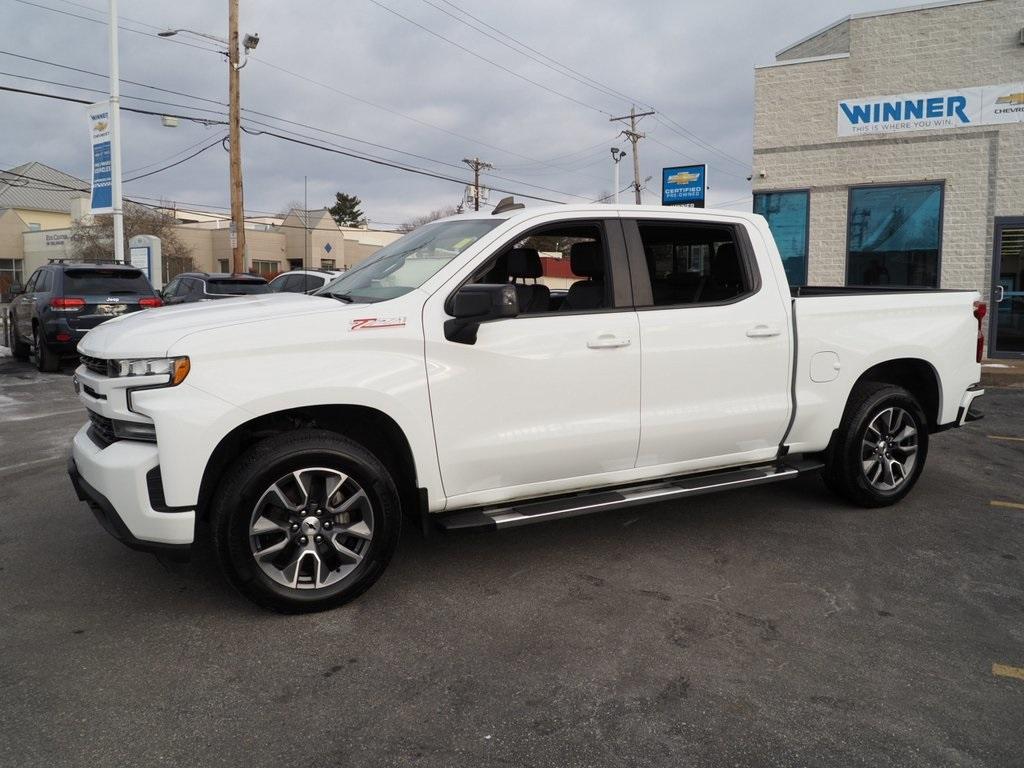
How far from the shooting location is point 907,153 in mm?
15148

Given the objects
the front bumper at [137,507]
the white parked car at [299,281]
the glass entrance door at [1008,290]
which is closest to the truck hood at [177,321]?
the front bumper at [137,507]

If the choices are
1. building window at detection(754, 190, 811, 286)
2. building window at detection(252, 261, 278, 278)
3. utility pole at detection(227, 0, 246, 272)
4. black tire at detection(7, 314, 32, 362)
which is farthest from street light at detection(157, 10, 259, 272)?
building window at detection(252, 261, 278, 278)

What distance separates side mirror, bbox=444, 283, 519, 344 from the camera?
3.77m

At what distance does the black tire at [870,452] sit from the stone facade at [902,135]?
11.0m

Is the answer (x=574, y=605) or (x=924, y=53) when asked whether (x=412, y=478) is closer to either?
(x=574, y=605)

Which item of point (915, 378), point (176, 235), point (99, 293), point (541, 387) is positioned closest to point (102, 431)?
point (541, 387)

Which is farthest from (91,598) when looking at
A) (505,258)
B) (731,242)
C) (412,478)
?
(731,242)

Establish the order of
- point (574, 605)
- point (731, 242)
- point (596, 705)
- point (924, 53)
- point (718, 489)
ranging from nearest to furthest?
1. point (596, 705)
2. point (574, 605)
3. point (718, 489)
4. point (731, 242)
5. point (924, 53)

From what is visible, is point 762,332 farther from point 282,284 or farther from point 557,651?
point 282,284

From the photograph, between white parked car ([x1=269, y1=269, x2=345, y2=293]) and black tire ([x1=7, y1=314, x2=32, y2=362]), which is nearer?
white parked car ([x1=269, y1=269, x2=345, y2=293])

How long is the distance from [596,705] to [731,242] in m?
3.10

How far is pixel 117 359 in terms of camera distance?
3.53m

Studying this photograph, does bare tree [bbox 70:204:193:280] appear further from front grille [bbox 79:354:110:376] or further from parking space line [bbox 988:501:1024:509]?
parking space line [bbox 988:501:1024:509]

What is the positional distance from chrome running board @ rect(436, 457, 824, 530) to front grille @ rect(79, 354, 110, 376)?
171 cm
